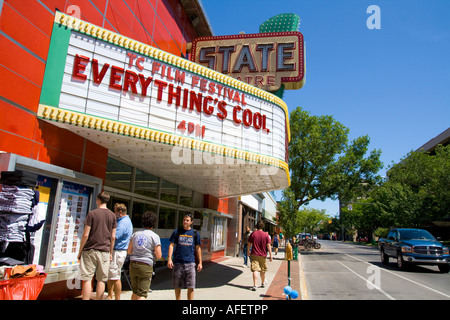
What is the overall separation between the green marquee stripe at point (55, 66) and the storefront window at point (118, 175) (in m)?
2.71

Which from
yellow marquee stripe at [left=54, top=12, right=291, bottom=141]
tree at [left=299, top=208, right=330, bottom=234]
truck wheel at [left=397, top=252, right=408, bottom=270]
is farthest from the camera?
tree at [left=299, top=208, right=330, bottom=234]

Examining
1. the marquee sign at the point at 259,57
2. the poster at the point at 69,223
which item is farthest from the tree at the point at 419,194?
the poster at the point at 69,223

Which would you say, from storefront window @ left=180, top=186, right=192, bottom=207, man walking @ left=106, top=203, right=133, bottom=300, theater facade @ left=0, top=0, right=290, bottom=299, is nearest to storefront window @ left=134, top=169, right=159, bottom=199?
theater facade @ left=0, top=0, right=290, bottom=299

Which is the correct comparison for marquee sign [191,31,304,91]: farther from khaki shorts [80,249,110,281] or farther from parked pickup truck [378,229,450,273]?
khaki shorts [80,249,110,281]

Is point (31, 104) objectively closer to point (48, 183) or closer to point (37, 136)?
point (37, 136)

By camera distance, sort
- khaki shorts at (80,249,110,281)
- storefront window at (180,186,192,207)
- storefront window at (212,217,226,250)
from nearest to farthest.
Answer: khaki shorts at (80,249,110,281) → storefront window at (180,186,192,207) → storefront window at (212,217,226,250)

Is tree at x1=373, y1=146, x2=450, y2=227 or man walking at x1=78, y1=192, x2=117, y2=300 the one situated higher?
tree at x1=373, y1=146, x2=450, y2=227

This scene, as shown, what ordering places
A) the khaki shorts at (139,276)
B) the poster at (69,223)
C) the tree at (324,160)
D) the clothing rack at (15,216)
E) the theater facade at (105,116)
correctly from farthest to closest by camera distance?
the tree at (324,160) → the poster at (69,223) → the theater facade at (105,116) → the khaki shorts at (139,276) → the clothing rack at (15,216)

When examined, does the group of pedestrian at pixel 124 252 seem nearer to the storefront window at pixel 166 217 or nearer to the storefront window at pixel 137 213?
the storefront window at pixel 137 213

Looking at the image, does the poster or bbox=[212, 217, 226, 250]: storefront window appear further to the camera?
bbox=[212, 217, 226, 250]: storefront window

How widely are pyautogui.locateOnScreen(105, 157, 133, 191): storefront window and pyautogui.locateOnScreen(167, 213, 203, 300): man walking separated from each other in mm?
3336

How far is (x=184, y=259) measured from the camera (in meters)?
5.71

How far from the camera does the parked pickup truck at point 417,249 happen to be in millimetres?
12828

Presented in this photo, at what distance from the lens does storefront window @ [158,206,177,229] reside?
38.2 ft
